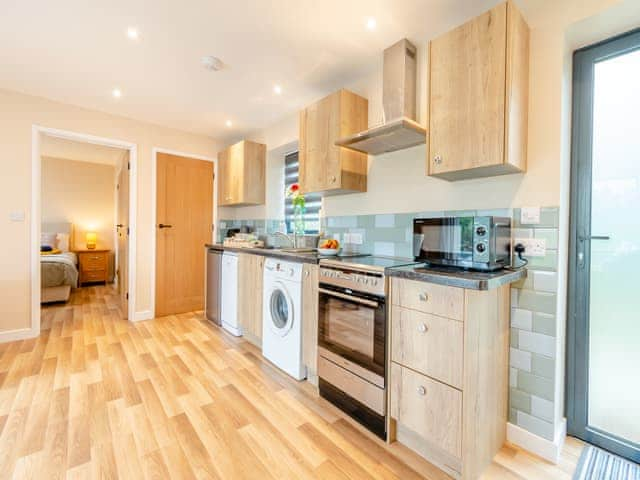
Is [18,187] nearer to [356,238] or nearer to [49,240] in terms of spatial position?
[49,240]

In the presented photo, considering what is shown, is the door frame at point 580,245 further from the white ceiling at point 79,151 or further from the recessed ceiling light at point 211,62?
the white ceiling at point 79,151

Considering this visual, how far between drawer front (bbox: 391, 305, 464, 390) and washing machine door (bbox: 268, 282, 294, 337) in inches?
37.5

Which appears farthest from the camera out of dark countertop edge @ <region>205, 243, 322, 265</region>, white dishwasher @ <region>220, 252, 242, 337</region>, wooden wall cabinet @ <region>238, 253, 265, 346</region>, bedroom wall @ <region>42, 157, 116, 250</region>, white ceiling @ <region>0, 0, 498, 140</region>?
bedroom wall @ <region>42, 157, 116, 250</region>

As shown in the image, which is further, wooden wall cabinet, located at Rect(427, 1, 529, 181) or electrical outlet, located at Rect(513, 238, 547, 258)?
electrical outlet, located at Rect(513, 238, 547, 258)

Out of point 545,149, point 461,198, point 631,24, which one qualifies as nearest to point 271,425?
point 461,198

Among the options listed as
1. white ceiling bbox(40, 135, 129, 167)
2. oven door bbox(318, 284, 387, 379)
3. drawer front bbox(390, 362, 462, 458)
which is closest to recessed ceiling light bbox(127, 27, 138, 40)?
oven door bbox(318, 284, 387, 379)

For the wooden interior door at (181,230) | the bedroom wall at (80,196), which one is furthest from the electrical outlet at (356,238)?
the bedroom wall at (80,196)

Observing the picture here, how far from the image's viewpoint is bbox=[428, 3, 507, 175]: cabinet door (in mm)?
1423

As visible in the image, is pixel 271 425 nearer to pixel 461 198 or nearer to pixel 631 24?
pixel 461 198

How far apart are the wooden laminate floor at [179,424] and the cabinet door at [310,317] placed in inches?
8.4

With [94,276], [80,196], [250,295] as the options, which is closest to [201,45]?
[250,295]

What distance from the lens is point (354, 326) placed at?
1735 mm

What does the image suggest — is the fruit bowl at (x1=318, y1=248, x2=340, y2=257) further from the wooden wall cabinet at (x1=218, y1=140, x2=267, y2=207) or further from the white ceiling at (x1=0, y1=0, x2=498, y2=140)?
the wooden wall cabinet at (x1=218, y1=140, x2=267, y2=207)

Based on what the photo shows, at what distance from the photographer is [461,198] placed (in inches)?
73.5
